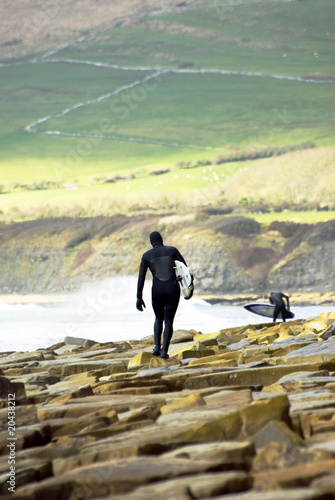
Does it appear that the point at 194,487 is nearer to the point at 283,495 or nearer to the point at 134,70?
the point at 283,495

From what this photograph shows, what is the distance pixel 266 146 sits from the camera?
183ft

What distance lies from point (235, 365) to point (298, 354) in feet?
2.36

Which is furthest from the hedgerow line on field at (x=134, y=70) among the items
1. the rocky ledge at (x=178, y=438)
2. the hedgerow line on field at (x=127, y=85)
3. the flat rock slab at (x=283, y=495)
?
the flat rock slab at (x=283, y=495)

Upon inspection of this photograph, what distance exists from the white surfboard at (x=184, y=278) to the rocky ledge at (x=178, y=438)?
1606mm

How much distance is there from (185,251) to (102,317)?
581 inches

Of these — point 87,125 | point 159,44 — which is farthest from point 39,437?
point 159,44

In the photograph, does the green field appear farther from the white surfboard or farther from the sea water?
the white surfboard

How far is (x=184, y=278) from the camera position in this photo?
25.9 feet

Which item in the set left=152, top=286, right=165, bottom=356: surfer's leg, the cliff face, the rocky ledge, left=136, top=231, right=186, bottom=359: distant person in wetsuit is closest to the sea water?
the cliff face

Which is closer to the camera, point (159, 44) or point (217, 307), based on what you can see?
point (217, 307)

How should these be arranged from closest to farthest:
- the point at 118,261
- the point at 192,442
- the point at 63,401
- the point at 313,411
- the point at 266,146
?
the point at 192,442 → the point at 313,411 → the point at 63,401 → the point at 118,261 → the point at 266,146

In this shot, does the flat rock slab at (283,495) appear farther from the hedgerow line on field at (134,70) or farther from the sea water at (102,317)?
the hedgerow line on field at (134,70)

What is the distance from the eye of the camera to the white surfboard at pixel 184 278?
7.86 m

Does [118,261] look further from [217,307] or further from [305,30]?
[305,30]
